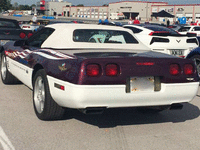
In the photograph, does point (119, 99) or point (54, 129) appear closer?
point (119, 99)

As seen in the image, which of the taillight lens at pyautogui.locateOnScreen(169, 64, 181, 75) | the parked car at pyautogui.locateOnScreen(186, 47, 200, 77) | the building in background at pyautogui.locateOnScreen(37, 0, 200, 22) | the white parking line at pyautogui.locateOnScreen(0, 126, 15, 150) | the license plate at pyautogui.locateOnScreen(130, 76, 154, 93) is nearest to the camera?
the white parking line at pyautogui.locateOnScreen(0, 126, 15, 150)

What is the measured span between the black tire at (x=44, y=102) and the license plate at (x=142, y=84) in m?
1.12

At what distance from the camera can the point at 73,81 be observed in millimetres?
4309

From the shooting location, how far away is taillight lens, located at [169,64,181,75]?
15.3ft

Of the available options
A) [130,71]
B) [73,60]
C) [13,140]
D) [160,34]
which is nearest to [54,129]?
[13,140]

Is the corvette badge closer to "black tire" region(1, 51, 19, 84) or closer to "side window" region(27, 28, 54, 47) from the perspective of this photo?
"side window" region(27, 28, 54, 47)

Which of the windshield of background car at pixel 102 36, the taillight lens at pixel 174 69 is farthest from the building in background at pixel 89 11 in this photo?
the taillight lens at pixel 174 69

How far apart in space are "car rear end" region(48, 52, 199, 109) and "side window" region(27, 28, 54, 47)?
1.42 metres

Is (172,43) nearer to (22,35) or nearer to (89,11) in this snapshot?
(22,35)

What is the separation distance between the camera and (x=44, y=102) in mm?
4969

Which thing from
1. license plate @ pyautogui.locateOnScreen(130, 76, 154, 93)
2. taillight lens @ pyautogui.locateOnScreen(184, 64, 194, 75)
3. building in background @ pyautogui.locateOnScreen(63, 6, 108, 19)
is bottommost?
license plate @ pyautogui.locateOnScreen(130, 76, 154, 93)

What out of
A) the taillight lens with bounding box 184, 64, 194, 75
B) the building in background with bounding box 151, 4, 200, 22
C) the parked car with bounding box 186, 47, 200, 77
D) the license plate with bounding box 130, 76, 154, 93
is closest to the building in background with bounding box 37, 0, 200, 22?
the building in background with bounding box 151, 4, 200, 22

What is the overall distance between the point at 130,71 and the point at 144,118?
4.45ft

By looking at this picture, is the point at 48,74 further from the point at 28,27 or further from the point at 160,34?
the point at 28,27
